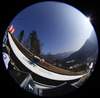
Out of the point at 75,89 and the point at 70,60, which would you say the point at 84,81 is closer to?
the point at 75,89

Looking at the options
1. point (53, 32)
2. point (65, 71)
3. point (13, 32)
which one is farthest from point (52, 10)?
point (65, 71)

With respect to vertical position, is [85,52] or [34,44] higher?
[34,44]

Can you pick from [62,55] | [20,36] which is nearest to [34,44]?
[20,36]

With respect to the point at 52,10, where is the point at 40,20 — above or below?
below

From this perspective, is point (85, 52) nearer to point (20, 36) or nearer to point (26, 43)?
point (26, 43)

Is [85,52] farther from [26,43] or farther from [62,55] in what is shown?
[26,43]

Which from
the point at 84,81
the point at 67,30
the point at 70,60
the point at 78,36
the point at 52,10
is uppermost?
the point at 52,10

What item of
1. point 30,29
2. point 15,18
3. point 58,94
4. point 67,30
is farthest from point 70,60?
point 15,18

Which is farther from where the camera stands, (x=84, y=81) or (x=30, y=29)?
(x=84, y=81)

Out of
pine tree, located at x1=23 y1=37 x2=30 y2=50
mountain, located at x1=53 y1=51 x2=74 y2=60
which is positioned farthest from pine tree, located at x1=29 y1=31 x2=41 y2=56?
mountain, located at x1=53 y1=51 x2=74 y2=60

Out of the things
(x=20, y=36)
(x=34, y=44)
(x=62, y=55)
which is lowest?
(x=62, y=55)
